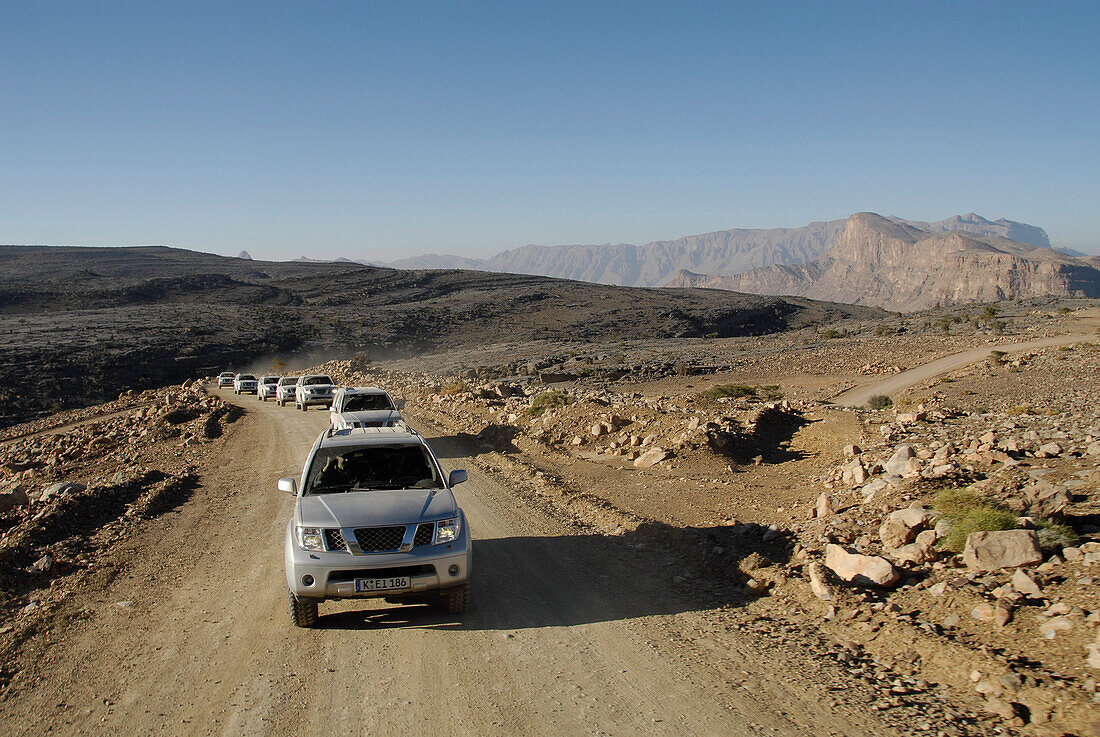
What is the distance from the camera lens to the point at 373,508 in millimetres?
6168

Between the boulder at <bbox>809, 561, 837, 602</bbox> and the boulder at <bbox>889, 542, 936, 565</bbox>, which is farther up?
the boulder at <bbox>889, 542, 936, 565</bbox>

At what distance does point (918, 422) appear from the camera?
13164mm

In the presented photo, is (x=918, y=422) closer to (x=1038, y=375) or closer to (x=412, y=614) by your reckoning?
(x=412, y=614)

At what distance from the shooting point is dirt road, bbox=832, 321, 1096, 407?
30.2 metres

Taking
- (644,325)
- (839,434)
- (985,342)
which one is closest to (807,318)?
(644,325)

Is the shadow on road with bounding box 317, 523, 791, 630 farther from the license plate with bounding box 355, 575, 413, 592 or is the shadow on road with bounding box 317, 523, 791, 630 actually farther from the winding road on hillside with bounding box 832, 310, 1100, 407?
the winding road on hillside with bounding box 832, 310, 1100, 407

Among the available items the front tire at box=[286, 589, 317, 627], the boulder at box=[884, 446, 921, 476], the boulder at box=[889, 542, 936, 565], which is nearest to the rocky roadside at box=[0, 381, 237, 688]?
the front tire at box=[286, 589, 317, 627]

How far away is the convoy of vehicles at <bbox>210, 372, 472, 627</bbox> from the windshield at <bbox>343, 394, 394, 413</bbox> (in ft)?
32.7

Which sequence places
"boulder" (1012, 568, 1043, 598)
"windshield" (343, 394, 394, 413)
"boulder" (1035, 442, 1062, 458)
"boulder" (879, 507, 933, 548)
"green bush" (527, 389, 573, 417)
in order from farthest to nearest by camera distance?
"green bush" (527, 389, 573, 417) < "windshield" (343, 394, 394, 413) < "boulder" (1035, 442, 1062, 458) < "boulder" (879, 507, 933, 548) < "boulder" (1012, 568, 1043, 598)

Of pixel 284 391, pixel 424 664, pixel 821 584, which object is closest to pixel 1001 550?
pixel 821 584

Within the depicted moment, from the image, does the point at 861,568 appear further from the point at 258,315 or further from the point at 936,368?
the point at 258,315

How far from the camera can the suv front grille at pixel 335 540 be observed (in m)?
5.82

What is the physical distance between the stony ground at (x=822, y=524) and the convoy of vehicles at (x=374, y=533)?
205cm

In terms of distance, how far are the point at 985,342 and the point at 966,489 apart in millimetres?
44886
